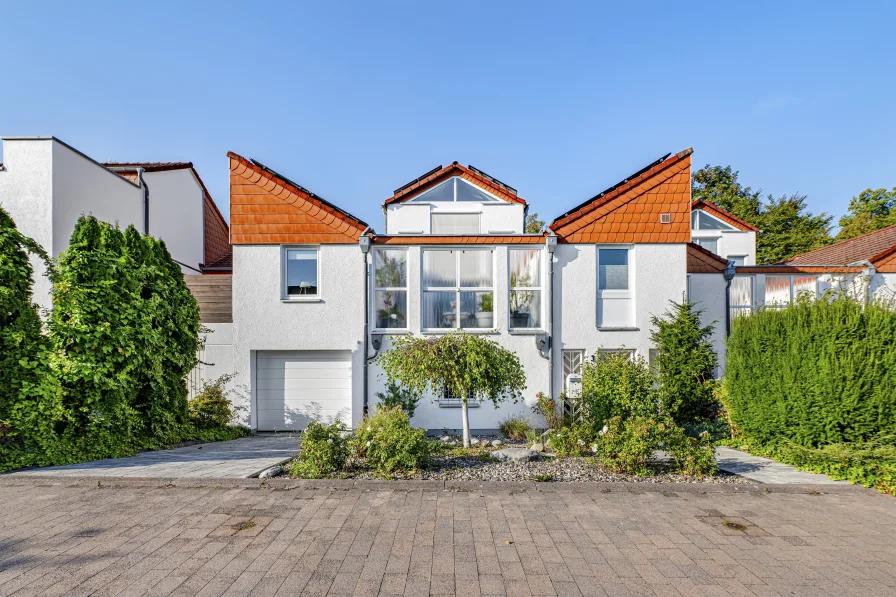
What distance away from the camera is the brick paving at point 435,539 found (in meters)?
3.57

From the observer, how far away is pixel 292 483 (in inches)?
237

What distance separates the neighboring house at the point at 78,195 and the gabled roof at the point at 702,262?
49.5ft

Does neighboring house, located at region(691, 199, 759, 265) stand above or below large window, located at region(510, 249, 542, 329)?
above

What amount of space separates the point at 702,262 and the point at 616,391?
245 inches

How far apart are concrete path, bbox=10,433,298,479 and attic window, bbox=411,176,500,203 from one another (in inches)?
282

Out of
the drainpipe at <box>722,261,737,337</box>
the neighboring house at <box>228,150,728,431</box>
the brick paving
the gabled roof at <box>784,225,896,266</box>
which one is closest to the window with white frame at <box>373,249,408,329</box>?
the neighboring house at <box>228,150,728,431</box>

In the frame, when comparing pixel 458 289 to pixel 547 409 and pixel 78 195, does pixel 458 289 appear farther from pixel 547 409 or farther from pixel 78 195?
pixel 78 195

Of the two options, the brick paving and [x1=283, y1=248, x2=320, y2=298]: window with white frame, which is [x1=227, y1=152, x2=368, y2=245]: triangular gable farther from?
the brick paving

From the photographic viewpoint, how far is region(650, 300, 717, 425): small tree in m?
9.69

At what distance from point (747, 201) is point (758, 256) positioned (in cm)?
416

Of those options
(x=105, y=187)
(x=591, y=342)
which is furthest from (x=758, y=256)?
(x=105, y=187)

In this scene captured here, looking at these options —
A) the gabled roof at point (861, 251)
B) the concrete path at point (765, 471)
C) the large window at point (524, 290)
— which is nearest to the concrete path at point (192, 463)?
the large window at point (524, 290)

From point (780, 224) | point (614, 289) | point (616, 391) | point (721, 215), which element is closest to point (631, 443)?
point (616, 391)

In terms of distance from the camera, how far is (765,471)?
268 inches
